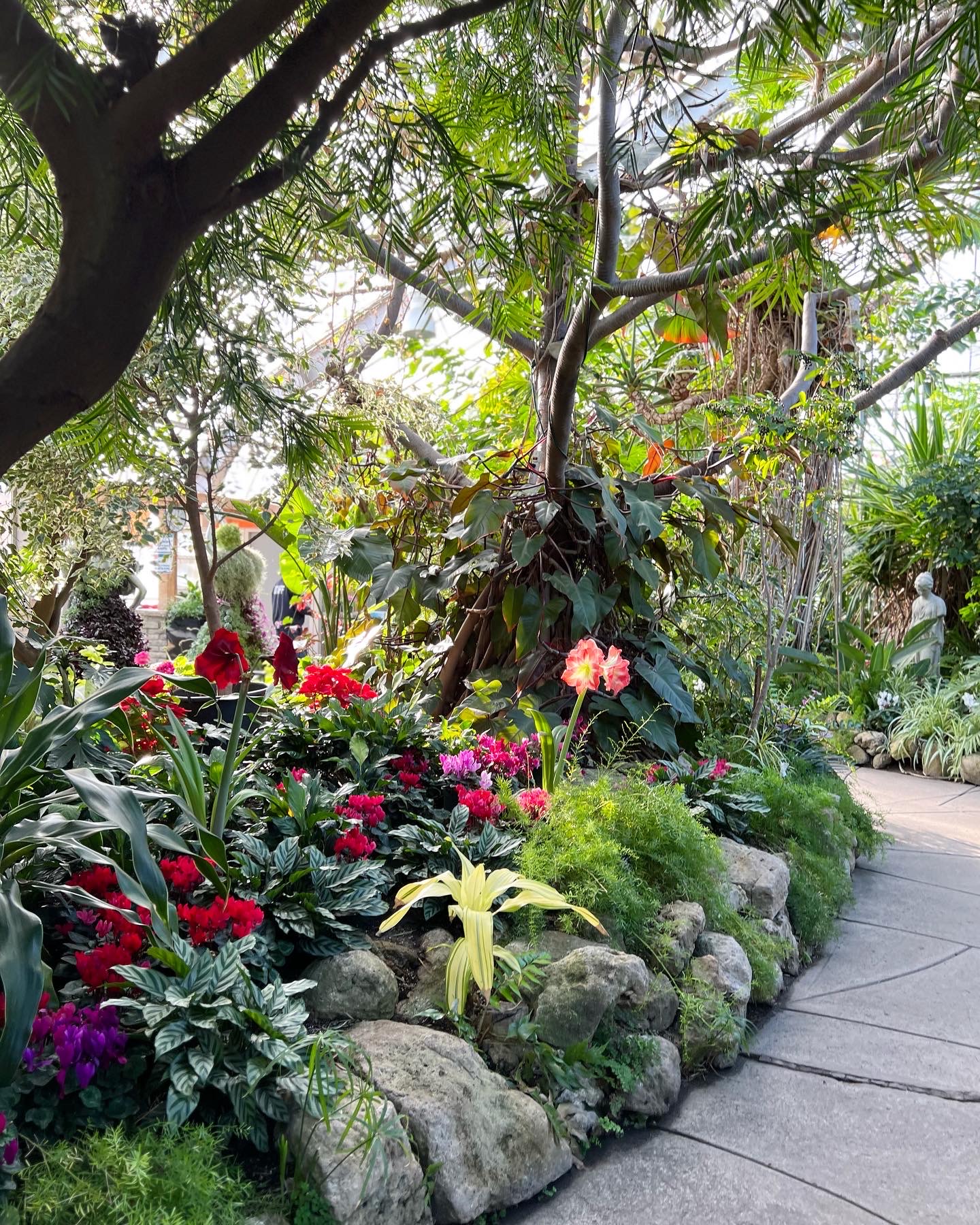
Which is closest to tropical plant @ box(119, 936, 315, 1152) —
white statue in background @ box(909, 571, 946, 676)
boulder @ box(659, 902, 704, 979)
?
boulder @ box(659, 902, 704, 979)

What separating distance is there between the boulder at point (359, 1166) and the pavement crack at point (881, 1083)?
0.98 m

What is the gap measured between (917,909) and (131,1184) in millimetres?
2764

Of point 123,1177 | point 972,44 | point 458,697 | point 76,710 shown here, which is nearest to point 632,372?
point 458,697

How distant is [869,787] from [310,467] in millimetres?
4462

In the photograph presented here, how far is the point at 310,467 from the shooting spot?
2.27 metres

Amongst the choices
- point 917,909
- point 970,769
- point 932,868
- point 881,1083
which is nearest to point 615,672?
point 881,1083

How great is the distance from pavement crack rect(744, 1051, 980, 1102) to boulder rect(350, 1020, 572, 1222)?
0.66 meters

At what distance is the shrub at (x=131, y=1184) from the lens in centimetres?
102

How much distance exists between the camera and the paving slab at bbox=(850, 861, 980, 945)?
2805mm

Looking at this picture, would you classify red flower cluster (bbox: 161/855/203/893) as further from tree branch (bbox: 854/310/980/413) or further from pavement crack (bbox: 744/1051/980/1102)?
tree branch (bbox: 854/310/980/413)

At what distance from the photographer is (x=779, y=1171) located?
151 centimetres

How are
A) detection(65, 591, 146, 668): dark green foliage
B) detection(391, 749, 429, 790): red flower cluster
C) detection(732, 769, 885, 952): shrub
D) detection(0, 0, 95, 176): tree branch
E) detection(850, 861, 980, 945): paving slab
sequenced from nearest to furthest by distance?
detection(0, 0, 95, 176): tree branch → detection(391, 749, 429, 790): red flower cluster → detection(732, 769, 885, 952): shrub → detection(850, 861, 980, 945): paving slab → detection(65, 591, 146, 668): dark green foliage

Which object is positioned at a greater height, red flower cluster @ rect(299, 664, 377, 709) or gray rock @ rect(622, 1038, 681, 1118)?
red flower cluster @ rect(299, 664, 377, 709)

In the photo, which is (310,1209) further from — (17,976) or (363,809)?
(363,809)
